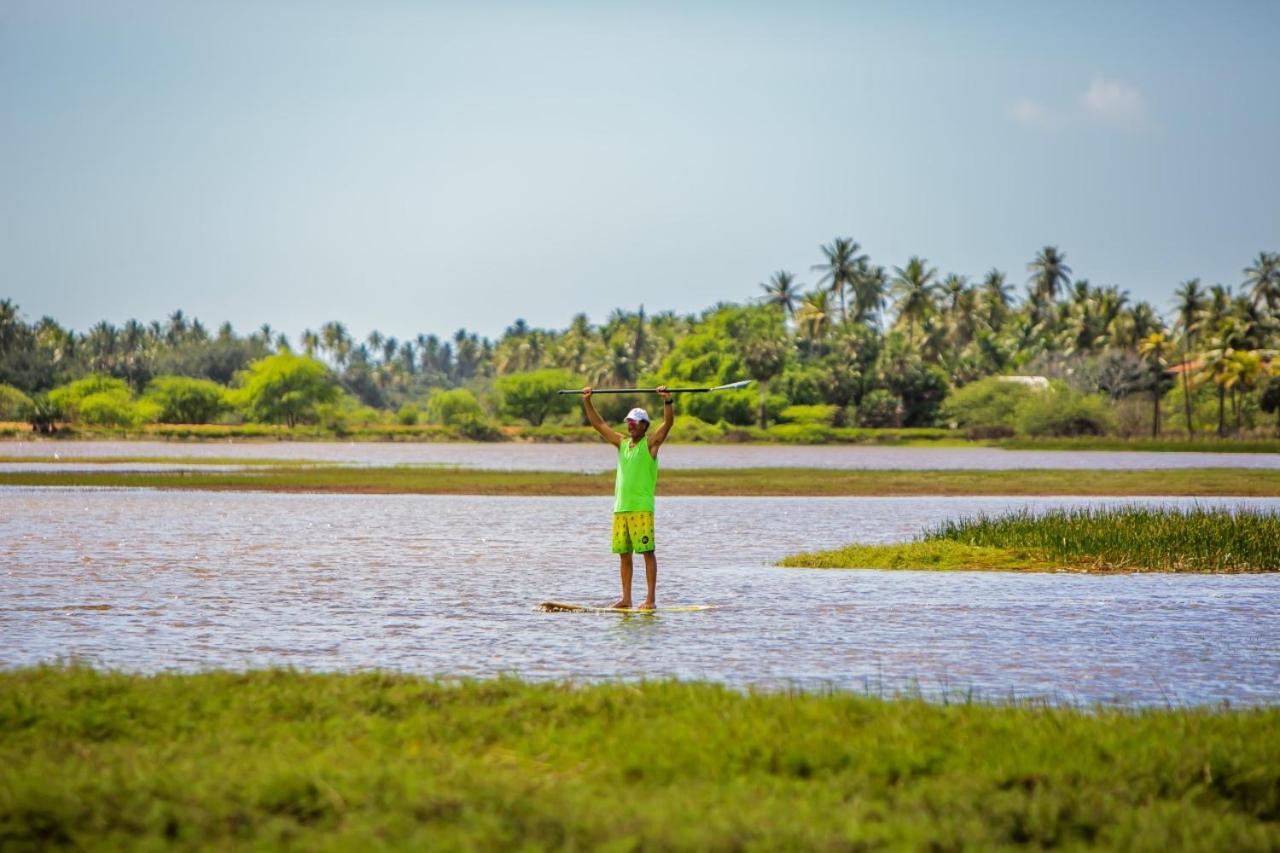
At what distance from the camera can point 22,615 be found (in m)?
17.3

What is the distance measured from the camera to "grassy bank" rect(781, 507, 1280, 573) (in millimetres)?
24141

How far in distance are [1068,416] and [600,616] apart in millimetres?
110613

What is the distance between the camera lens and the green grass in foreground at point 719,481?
2015 inches

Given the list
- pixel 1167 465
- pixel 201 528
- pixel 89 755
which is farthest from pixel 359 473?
pixel 89 755

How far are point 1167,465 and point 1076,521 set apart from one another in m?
54.0

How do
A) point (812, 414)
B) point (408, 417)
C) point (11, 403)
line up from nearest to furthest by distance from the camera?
point (812, 414) < point (11, 403) < point (408, 417)

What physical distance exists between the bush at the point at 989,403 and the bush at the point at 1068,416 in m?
3.58

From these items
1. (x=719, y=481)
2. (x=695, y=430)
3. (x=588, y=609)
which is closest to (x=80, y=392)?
(x=695, y=430)

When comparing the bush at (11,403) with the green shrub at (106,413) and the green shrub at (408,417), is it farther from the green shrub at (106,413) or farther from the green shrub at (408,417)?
the green shrub at (408,417)

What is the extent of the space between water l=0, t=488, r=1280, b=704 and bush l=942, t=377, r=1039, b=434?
102111mm

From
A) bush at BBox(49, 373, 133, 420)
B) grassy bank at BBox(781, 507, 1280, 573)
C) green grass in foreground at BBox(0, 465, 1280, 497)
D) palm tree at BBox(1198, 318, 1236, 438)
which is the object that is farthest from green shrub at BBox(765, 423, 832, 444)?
grassy bank at BBox(781, 507, 1280, 573)

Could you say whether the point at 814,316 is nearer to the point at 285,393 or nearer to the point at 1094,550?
the point at 285,393

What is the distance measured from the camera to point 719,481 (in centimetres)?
5853

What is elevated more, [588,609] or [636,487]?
[636,487]
